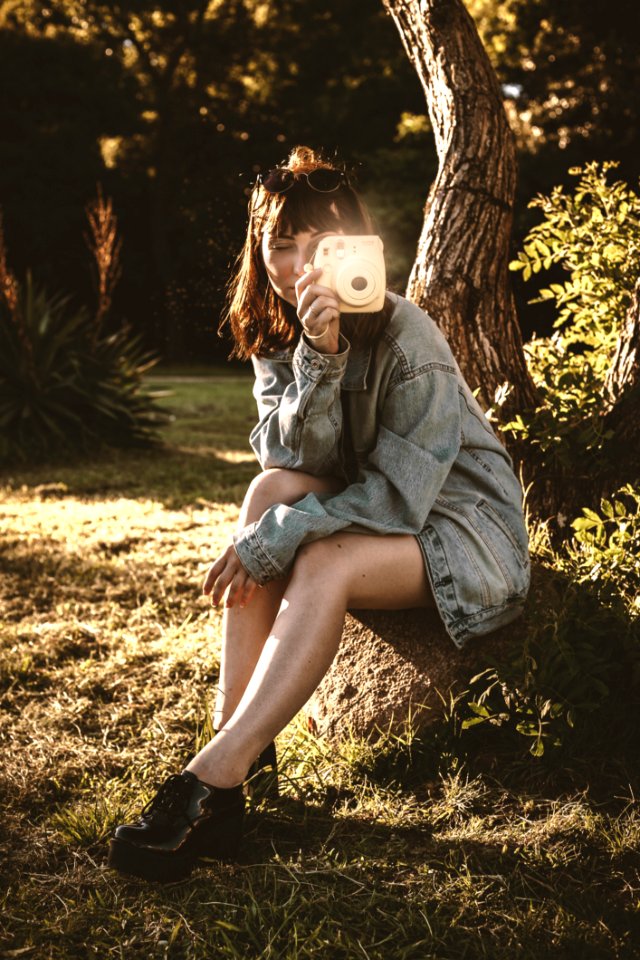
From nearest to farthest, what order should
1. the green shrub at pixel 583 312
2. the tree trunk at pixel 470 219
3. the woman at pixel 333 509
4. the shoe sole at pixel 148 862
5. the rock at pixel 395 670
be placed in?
the shoe sole at pixel 148 862
the woman at pixel 333 509
the rock at pixel 395 670
the green shrub at pixel 583 312
the tree trunk at pixel 470 219

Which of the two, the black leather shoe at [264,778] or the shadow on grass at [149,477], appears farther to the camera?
the shadow on grass at [149,477]

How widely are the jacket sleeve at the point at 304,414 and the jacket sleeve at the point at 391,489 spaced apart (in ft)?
0.36

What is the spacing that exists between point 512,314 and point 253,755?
2.01 m

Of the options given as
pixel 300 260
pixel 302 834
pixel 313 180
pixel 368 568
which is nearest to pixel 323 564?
pixel 368 568

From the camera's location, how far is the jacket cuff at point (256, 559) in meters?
1.98

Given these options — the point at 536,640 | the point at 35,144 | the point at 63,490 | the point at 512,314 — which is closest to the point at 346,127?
A: the point at 35,144

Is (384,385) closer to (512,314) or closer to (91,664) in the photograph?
(512,314)

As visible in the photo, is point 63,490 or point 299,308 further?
point 63,490

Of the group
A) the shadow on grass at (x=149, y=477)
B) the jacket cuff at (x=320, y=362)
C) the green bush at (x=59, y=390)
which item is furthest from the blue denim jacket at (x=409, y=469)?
the green bush at (x=59, y=390)

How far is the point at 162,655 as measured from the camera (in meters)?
3.07

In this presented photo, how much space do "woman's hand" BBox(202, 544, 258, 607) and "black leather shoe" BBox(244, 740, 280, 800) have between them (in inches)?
15.0

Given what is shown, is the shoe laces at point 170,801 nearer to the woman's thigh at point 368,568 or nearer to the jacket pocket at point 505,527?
the woman's thigh at point 368,568

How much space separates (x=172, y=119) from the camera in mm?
22438

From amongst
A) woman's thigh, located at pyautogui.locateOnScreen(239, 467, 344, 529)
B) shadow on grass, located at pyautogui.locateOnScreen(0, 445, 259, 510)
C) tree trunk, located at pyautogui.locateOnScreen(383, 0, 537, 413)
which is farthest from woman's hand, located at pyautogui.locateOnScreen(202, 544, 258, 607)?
shadow on grass, located at pyautogui.locateOnScreen(0, 445, 259, 510)
